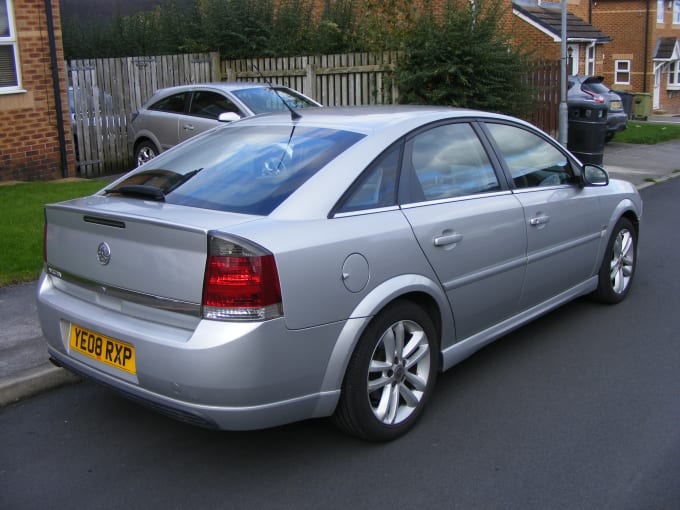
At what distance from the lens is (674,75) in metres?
40.2

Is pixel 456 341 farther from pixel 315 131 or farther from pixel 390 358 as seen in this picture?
pixel 315 131

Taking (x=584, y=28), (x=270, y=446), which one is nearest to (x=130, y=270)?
(x=270, y=446)

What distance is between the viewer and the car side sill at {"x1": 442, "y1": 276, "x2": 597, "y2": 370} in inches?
172

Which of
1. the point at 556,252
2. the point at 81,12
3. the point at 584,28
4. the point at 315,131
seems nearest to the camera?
the point at 315,131

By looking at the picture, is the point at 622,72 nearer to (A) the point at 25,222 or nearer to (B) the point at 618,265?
(B) the point at 618,265

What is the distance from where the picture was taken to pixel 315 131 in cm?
432

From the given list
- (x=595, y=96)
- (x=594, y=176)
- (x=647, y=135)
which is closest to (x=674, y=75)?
(x=647, y=135)

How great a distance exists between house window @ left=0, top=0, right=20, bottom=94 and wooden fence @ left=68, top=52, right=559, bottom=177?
174 centimetres

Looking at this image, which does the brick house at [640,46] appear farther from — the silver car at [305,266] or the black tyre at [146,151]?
the silver car at [305,266]

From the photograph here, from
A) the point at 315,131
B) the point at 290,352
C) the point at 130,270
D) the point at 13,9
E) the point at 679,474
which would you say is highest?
the point at 13,9

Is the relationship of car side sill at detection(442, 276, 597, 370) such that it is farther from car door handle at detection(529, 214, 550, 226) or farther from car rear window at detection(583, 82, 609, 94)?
car rear window at detection(583, 82, 609, 94)

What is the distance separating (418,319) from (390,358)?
0.27 meters

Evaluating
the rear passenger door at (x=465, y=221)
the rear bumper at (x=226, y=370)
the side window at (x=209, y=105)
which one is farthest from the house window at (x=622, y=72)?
the rear bumper at (x=226, y=370)

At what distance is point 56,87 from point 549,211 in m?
9.15
